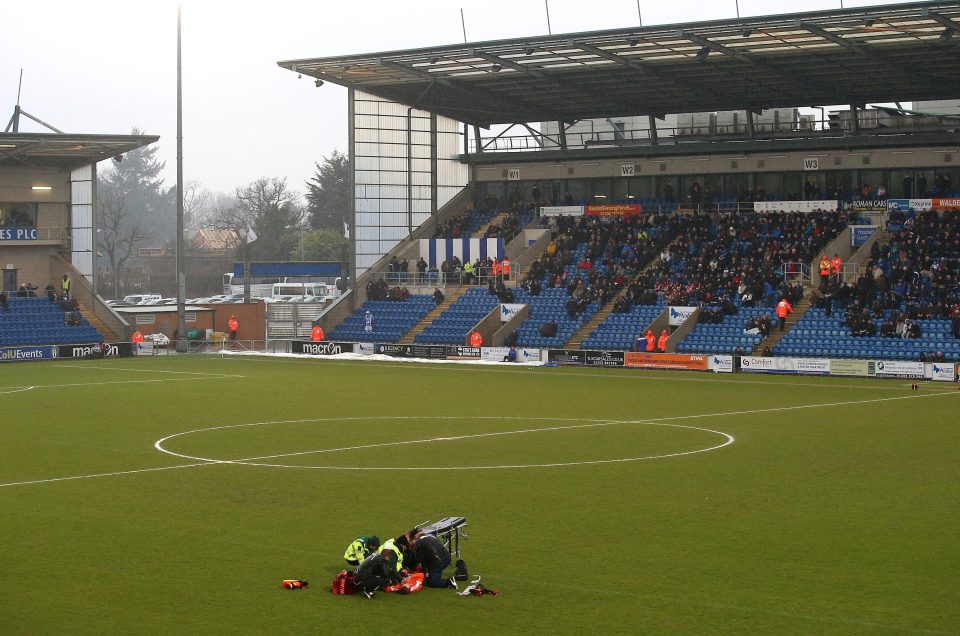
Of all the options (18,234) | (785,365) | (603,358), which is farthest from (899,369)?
(18,234)

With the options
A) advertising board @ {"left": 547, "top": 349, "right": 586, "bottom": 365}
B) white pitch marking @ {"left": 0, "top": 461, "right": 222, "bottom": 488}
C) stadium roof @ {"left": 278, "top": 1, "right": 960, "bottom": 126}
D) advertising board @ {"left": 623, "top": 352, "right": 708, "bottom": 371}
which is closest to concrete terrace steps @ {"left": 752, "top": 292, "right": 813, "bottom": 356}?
advertising board @ {"left": 623, "top": 352, "right": 708, "bottom": 371}

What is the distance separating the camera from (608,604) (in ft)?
45.9

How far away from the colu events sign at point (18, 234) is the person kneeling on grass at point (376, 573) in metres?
57.6

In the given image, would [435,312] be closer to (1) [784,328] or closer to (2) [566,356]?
(2) [566,356]

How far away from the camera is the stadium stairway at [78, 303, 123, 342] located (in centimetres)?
6662

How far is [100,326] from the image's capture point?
220ft

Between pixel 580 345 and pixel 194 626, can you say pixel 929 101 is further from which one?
pixel 194 626

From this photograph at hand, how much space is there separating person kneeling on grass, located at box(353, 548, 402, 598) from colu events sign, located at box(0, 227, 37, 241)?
57570 mm

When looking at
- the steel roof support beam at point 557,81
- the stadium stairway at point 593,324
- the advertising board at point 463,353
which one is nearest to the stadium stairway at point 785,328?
the stadium stairway at point 593,324

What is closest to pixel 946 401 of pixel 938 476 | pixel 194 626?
pixel 938 476

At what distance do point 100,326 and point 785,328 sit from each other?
118 feet

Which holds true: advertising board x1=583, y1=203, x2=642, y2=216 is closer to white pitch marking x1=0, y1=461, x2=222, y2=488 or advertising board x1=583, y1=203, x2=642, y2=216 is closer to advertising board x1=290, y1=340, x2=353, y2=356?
advertising board x1=290, y1=340, x2=353, y2=356

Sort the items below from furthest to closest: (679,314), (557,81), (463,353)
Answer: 1. (557,81)
2. (463,353)
3. (679,314)

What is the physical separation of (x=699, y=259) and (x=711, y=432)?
104ft
